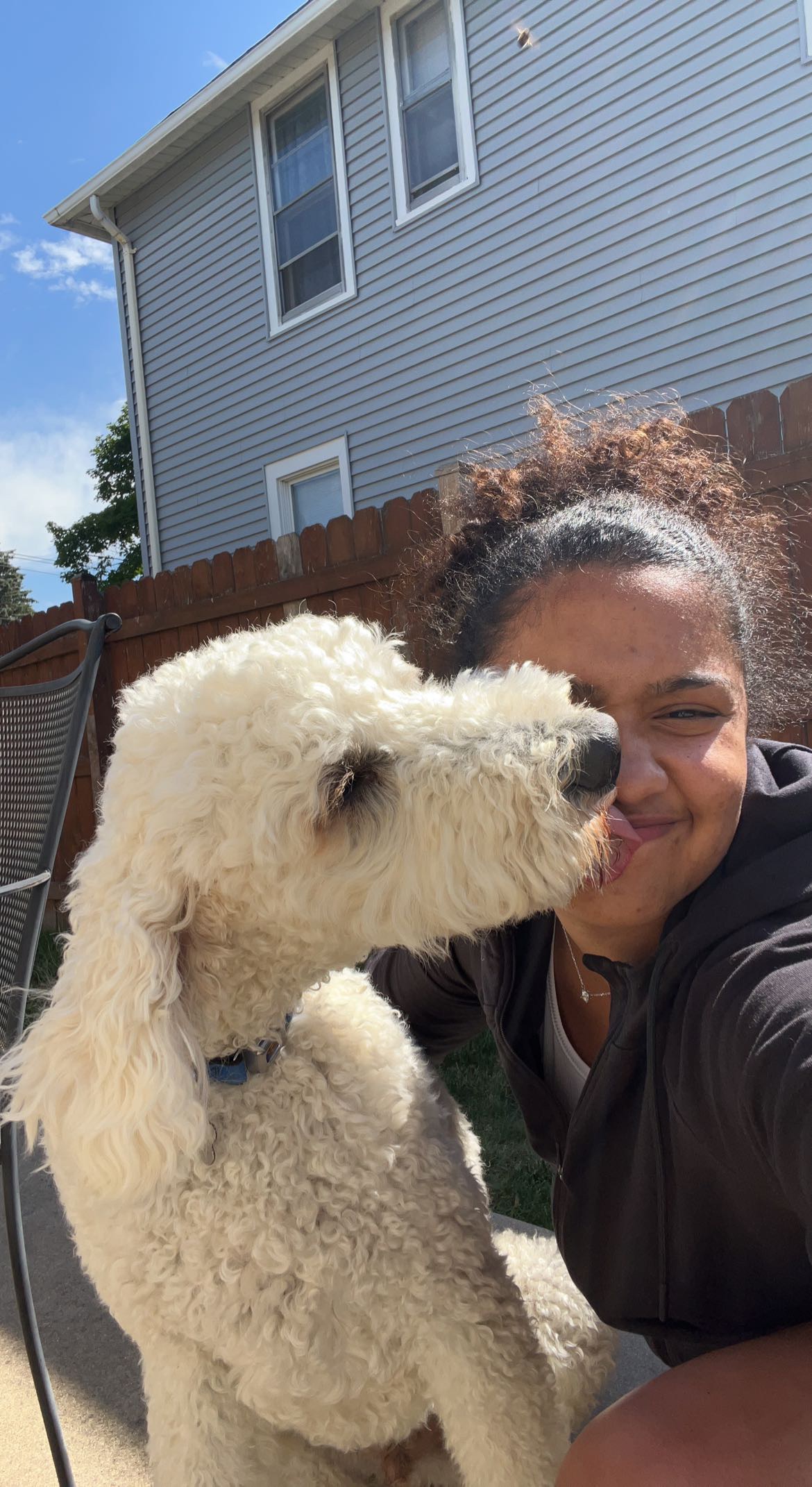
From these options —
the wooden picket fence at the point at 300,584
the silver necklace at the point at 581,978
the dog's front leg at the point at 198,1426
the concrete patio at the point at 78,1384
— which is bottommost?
the concrete patio at the point at 78,1384

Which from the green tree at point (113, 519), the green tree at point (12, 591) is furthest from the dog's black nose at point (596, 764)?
the green tree at point (12, 591)

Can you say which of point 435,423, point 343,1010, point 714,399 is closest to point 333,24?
point 435,423

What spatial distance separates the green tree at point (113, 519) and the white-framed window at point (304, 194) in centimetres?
2130

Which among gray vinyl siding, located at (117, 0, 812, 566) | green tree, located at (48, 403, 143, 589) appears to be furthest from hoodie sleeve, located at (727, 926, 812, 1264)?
green tree, located at (48, 403, 143, 589)

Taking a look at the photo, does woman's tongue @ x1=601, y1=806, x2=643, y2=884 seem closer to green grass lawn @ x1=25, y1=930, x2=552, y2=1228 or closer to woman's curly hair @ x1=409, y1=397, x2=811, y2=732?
woman's curly hair @ x1=409, y1=397, x2=811, y2=732

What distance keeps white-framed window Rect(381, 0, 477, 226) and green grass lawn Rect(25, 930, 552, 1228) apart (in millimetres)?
7187

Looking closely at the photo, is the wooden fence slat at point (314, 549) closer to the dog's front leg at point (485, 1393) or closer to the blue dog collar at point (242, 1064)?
the blue dog collar at point (242, 1064)

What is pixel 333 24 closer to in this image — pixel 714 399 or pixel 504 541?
pixel 714 399

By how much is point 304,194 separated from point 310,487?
2.69m

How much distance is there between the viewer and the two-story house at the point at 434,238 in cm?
683

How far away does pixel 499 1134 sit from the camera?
3191 millimetres

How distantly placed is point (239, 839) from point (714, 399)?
6687 mm

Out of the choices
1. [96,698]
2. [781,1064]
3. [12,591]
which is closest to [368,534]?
[96,698]

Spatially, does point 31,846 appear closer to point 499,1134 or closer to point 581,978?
Answer: point 581,978
